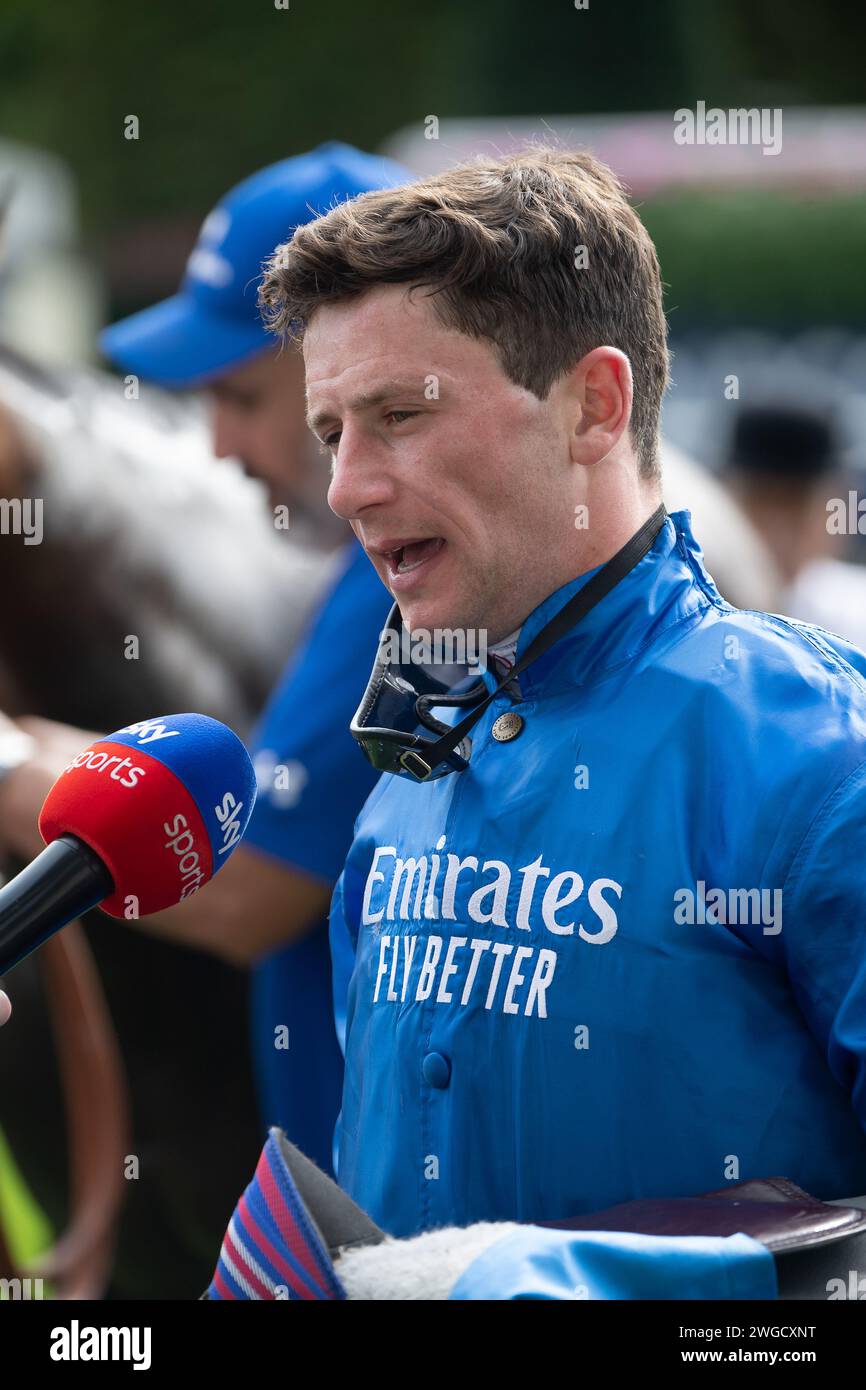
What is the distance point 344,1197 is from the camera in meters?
1.00

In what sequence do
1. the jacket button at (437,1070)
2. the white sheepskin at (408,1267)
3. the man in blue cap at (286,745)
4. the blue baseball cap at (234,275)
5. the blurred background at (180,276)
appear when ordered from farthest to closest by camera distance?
the blurred background at (180,276) → the blue baseball cap at (234,275) → the man in blue cap at (286,745) → the jacket button at (437,1070) → the white sheepskin at (408,1267)

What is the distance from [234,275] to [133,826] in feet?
5.22

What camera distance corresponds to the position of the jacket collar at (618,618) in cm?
125

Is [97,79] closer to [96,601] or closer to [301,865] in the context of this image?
[96,601]

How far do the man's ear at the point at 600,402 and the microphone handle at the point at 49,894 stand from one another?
515mm

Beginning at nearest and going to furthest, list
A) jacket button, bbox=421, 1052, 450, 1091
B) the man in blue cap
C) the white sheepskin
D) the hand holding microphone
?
1. the white sheepskin
2. the hand holding microphone
3. jacket button, bbox=421, 1052, 450, 1091
4. the man in blue cap

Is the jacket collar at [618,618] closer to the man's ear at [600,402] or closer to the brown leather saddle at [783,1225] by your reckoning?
the man's ear at [600,402]

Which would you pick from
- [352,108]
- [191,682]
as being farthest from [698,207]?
[191,682]

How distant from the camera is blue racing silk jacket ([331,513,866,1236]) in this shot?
1.11 metres
